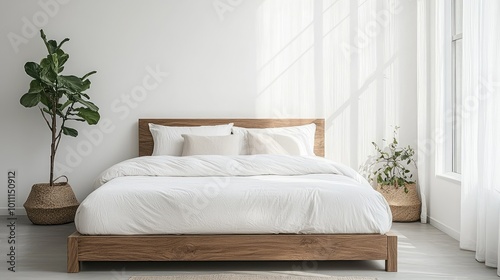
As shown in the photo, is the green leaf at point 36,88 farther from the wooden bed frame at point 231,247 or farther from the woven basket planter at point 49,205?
the wooden bed frame at point 231,247

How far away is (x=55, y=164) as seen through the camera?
233 inches

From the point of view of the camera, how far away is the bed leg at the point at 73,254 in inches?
146

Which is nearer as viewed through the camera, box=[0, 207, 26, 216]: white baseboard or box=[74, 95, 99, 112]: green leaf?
box=[74, 95, 99, 112]: green leaf

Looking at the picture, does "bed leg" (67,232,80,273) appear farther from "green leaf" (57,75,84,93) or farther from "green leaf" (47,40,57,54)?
"green leaf" (47,40,57,54)

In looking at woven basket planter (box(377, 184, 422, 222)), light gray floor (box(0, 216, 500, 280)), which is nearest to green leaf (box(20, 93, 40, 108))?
light gray floor (box(0, 216, 500, 280))

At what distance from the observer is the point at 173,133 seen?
5.69 metres

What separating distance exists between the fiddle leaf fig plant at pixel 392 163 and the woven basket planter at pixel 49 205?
3069 mm

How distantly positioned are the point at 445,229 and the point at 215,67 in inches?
109

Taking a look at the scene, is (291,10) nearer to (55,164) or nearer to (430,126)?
(430,126)

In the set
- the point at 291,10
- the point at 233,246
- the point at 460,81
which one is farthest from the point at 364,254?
the point at 291,10

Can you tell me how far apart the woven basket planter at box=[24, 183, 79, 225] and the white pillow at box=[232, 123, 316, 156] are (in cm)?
177

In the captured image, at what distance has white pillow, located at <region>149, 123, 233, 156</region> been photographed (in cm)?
560

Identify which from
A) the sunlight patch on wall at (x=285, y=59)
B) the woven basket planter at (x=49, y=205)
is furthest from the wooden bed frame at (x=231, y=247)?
the sunlight patch on wall at (x=285, y=59)

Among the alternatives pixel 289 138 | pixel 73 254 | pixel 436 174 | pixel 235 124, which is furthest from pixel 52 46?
pixel 436 174
